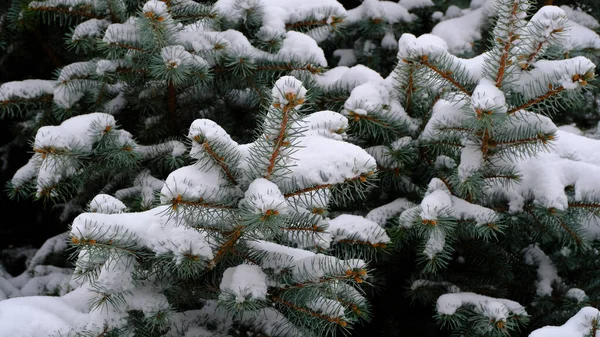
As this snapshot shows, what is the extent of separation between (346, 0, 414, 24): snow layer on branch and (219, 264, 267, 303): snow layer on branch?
66.1 inches

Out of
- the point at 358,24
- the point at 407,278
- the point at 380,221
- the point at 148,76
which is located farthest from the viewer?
the point at 358,24

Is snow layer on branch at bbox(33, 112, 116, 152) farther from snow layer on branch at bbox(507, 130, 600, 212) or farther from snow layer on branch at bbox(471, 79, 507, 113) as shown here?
snow layer on branch at bbox(507, 130, 600, 212)

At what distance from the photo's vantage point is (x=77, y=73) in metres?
2.38

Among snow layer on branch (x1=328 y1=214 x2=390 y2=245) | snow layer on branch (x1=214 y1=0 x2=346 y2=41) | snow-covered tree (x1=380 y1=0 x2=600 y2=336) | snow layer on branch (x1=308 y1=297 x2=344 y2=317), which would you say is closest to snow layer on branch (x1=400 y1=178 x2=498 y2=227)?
snow-covered tree (x1=380 y1=0 x2=600 y2=336)

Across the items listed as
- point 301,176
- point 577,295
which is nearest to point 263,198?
point 301,176

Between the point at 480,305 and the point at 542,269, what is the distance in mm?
540

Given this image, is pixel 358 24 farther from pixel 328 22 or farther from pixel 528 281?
pixel 528 281

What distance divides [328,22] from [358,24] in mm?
545

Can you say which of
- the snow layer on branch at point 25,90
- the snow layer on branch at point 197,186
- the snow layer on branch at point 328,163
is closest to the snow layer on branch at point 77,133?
the snow layer on branch at point 25,90

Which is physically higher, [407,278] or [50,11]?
[50,11]

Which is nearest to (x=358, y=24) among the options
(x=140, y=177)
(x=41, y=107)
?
(x=140, y=177)

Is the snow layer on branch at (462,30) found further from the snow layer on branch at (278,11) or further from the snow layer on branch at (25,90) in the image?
the snow layer on branch at (25,90)

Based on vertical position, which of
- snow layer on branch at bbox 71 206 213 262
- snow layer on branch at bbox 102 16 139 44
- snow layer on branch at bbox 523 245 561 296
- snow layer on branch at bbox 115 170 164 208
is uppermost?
snow layer on branch at bbox 102 16 139 44

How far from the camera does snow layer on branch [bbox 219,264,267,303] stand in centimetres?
154
